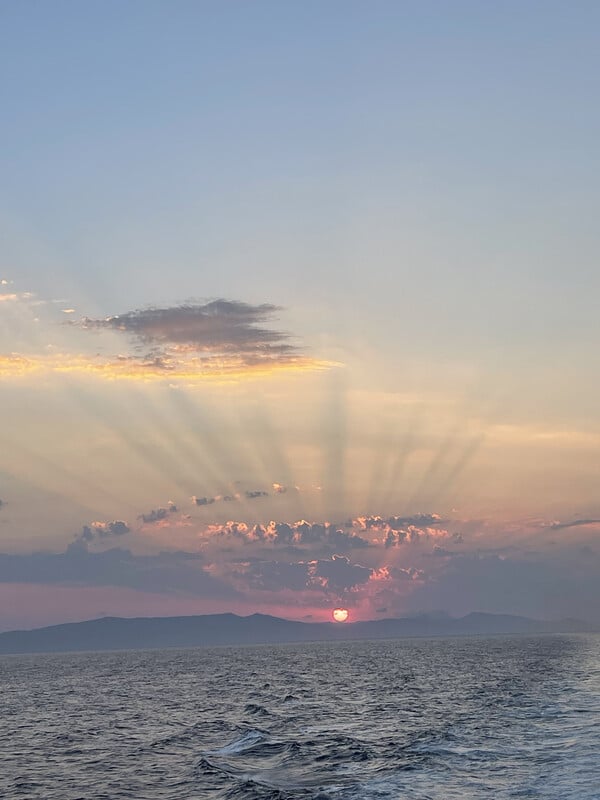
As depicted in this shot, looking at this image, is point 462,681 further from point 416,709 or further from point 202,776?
point 202,776

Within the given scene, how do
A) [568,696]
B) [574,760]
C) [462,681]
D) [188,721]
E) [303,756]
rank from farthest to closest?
[462,681], [568,696], [188,721], [303,756], [574,760]

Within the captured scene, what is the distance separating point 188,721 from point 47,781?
3181 centimetres

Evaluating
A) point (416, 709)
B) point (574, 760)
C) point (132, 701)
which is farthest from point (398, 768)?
point (132, 701)

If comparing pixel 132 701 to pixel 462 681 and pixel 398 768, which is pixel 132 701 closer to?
pixel 462 681

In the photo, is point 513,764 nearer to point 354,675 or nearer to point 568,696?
point 568,696

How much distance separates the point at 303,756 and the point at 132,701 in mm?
59221

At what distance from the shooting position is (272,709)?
90.9m

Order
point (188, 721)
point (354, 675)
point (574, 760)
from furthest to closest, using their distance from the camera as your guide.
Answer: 1. point (354, 675)
2. point (188, 721)
3. point (574, 760)

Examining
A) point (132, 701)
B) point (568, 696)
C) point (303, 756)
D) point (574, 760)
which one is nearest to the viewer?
point (574, 760)

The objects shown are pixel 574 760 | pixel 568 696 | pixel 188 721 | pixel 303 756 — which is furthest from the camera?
pixel 568 696

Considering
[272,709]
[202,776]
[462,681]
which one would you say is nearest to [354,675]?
[462,681]

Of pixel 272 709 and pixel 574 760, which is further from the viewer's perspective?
pixel 272 709

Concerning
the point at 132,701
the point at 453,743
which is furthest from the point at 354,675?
the point at 453,743

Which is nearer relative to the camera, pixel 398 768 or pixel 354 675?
pixel 398 768
